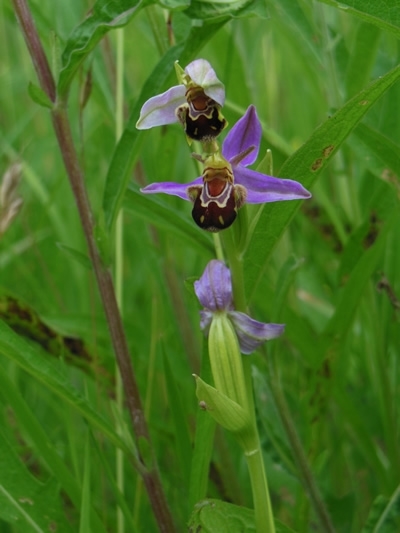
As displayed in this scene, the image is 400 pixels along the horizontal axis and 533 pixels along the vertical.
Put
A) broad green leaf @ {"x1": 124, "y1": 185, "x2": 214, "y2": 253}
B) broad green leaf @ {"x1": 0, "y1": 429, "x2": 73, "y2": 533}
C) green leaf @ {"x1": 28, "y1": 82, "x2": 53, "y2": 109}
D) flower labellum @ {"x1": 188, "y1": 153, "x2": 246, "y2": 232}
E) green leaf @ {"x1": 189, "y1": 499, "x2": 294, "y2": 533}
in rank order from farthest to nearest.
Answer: broad green leaf @ {"x1": 124, "y1": 185, "x2": 214, "y2": 253} < broad green leaf @ {"x1": 0, "y1": 429, "x2": 73, "y2": 533} < green leaf @ {"x1": 28, "y1": 82, "x2": 53, "y2": 109} < green leaf @ {"x1": 189, "y1": 499, "x2": 294, "y2": 533} < flower labellum @ {"x1": 188, "y1": 153, "x2": 246, "y2": 232}

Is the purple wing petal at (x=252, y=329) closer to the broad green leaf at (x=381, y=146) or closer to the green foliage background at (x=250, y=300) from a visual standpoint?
the green foliage background at (x=250, y=300)

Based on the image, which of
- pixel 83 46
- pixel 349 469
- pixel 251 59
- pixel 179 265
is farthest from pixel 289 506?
pixel 251 59

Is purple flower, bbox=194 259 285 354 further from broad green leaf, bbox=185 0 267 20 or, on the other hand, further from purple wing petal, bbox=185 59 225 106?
broad green leaf, bbox=185 0 267 20

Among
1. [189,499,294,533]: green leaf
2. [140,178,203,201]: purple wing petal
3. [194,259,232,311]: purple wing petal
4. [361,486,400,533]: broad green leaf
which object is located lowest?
[361,486,400,533]: broad green leaf

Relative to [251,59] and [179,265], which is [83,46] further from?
[251,59]

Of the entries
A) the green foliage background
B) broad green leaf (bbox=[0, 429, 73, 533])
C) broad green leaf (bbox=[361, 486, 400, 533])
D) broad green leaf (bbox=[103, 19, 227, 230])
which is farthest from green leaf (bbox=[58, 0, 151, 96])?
broad green leaf (bbox=[361, 486, 400, 533])

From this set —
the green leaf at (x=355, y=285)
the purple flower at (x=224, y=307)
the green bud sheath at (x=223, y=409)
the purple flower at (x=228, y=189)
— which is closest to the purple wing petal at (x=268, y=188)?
the purple flower at (x=228, y=189)

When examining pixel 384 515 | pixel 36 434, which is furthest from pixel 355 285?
→ pixel 36 434
